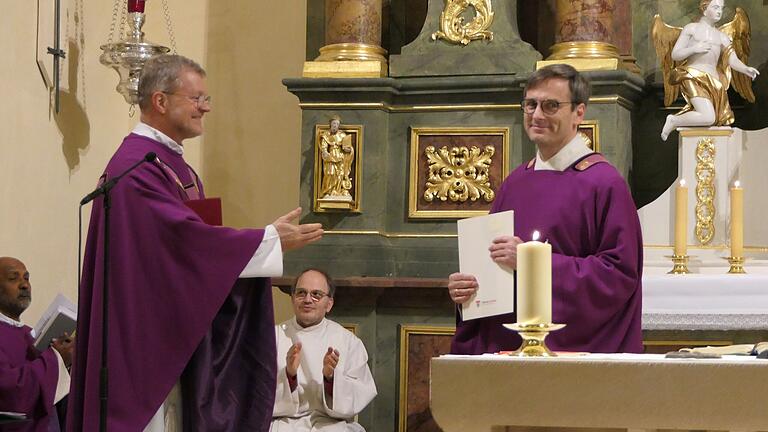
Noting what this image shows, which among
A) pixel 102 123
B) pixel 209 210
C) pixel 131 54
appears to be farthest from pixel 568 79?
pixel 102 123

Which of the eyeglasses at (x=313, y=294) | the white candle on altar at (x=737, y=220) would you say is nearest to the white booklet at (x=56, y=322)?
the eyeglasses at (x=313, y=294)

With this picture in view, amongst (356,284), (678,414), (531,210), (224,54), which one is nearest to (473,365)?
(678,414)

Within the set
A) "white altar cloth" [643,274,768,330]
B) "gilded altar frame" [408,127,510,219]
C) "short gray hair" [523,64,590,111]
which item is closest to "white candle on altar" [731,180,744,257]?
"white altar cloth" [643,274,768,330]

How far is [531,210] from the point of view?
15.1 feet

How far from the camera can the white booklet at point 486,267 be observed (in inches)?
159

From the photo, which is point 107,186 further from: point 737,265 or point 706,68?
point 706,68

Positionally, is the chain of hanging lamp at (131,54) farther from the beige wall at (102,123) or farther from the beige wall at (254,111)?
the beige wall at (254,111)

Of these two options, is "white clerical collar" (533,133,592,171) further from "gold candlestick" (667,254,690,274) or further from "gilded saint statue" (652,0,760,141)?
"gilded saint statue" (652,0,760,141)

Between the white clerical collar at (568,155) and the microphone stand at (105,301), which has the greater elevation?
the white clerical collar at (568,155)

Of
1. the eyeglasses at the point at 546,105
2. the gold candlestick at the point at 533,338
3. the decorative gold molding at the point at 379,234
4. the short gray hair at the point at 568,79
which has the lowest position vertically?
the gold candlestick at the point at 533,338

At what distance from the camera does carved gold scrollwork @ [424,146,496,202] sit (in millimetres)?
7273

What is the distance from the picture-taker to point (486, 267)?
413 centimetres

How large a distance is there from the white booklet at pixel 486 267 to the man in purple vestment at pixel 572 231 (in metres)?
0.04

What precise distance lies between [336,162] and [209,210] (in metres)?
2.70
